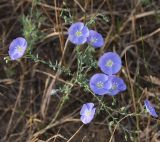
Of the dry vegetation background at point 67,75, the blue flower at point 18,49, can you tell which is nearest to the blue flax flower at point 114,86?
the dry vegetation background at point 67,75

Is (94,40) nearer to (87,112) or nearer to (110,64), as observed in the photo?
(110,64)

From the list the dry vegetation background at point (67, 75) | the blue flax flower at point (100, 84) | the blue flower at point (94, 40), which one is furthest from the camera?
the dry vegetation background at point (67, 75)

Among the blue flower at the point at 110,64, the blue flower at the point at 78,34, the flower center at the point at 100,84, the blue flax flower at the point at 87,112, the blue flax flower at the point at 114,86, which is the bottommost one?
the blue flax flower at the point at 87,112

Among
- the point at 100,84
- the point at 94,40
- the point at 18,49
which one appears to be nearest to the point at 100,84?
the point at 100,84

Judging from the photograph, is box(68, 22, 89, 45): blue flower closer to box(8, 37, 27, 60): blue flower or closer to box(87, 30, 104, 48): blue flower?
box(87, 30, 104, 48): blue flower

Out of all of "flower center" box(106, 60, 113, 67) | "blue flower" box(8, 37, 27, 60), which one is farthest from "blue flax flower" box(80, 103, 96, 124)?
"blue flower" box(8, 37, 27, 60)

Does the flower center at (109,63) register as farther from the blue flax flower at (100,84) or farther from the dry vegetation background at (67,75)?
the dry vegetation background at (67,75)
